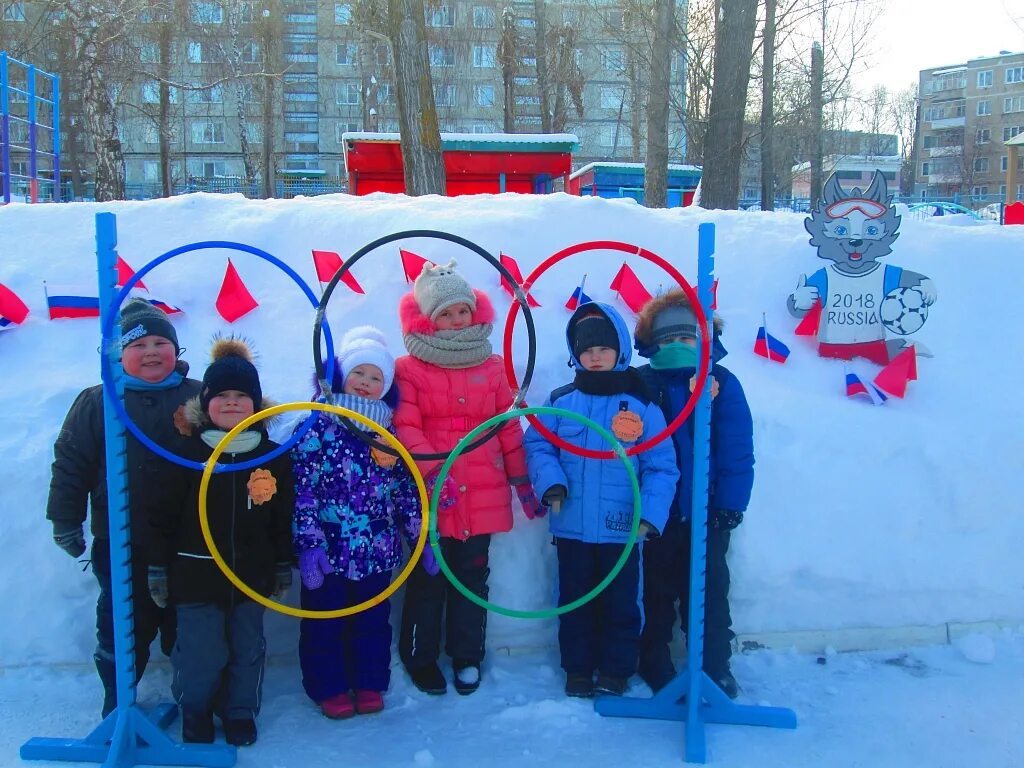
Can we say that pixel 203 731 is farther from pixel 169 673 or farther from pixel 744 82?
pixel 744 82

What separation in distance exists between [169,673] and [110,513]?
89 cm

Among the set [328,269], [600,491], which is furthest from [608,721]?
[328,269]

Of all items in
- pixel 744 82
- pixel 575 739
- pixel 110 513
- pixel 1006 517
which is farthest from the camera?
pixel 744 82

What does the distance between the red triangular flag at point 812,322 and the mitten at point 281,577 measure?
10.8 ft

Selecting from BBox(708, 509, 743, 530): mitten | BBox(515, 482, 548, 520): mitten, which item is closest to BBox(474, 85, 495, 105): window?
BBox(515, 482, 548, 520): mitten

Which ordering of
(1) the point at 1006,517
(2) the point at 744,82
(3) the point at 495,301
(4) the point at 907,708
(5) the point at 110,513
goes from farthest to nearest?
(2) the point at 744,82, (3) the point at 495,301, (1) the point at 1006,517, (4) the point at 907,708, (5) the point at 110,513

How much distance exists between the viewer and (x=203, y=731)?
2949 mm

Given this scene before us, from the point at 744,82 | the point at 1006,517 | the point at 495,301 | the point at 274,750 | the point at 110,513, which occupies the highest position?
the point at 744,82

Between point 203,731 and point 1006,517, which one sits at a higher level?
point 1006,517

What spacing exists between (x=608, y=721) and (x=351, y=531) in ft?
3.92

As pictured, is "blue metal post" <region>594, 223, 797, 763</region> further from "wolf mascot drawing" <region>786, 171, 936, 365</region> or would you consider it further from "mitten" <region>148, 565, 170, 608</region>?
"wolf mascot drawing" <region>786, 171, 936, 365</region>

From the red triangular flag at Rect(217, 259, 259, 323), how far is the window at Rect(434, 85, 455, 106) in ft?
98.2

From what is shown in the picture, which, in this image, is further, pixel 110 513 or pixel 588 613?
pixel 588 613

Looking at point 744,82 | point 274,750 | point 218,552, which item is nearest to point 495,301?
point 218,552
